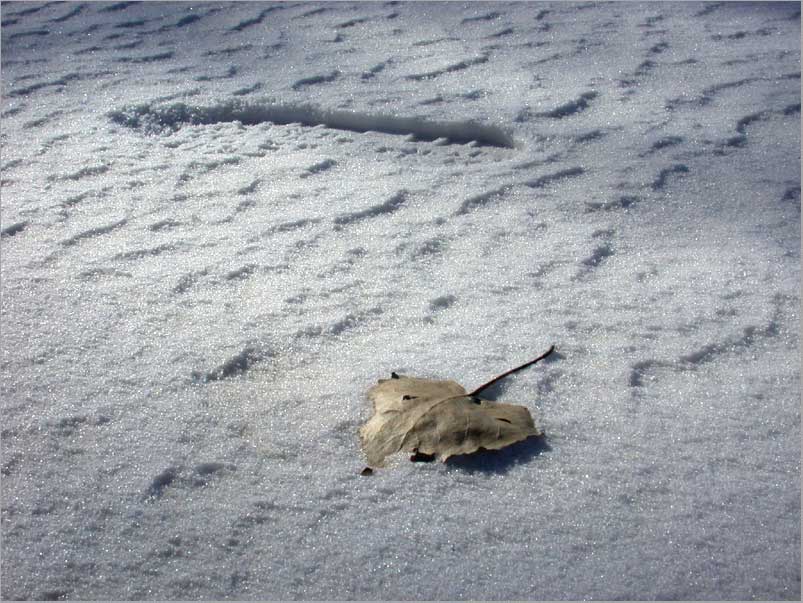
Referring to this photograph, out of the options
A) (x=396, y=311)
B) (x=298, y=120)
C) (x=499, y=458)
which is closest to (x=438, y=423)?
(x=499, y=458)

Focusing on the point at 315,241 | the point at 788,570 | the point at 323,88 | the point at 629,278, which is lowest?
the point at 788,570

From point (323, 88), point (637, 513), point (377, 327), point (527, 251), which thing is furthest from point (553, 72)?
point (637, 513)

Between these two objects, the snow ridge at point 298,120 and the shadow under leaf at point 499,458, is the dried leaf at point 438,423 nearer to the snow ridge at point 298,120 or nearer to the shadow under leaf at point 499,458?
the shadow under leaf at point 499,458

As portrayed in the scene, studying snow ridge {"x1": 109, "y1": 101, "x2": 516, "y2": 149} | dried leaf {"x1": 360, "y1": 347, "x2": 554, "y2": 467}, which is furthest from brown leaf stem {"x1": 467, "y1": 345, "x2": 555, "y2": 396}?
snow ridge {"x1": 109, "y1": 101, "x2": 516, "y2": 149}

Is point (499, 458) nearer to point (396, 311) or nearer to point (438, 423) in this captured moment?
point (438, 423)

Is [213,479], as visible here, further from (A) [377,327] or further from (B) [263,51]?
(B) [263,51]

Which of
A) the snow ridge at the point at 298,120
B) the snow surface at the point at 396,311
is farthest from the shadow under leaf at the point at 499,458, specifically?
the snow ridge at the point at 298,120
